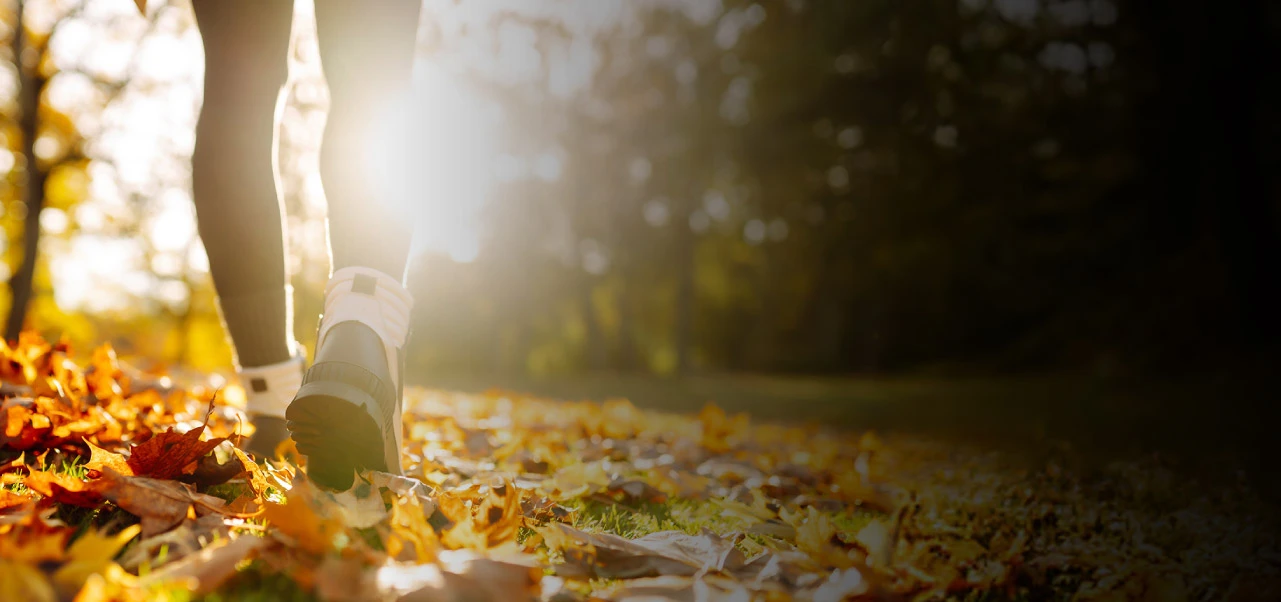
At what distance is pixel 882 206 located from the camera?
51.0ft

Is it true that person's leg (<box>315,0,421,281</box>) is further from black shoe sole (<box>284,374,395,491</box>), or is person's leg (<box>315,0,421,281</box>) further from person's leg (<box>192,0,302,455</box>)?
black shoe sole (<box>284,374,395,491</box>)

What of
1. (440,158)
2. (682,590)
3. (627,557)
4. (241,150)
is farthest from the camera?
(440,158)

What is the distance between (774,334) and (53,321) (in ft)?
85.5

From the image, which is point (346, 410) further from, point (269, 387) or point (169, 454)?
point (269, 387)

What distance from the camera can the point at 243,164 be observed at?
1644 millimetres

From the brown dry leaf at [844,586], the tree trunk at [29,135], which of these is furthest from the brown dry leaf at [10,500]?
the tree trunk at [29,135]

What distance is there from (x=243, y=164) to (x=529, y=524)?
99cm

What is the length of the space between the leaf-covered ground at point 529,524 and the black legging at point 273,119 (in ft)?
1.32

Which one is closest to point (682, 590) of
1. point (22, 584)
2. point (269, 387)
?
point (22, 584)

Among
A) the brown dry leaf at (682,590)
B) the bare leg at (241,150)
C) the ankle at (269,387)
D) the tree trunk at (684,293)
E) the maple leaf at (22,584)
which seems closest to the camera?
the maple leaf at (22,584)

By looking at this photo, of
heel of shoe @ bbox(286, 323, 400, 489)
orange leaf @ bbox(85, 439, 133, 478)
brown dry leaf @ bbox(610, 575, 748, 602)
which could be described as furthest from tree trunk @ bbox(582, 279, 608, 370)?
brown dry leaf @ bbox(610, 575, 748, 602)

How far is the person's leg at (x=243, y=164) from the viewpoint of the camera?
5.24 feet

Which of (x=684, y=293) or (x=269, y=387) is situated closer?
(x=269, y=387)

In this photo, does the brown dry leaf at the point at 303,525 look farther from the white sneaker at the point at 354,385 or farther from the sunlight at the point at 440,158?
the sunlight at the point at 440,158
